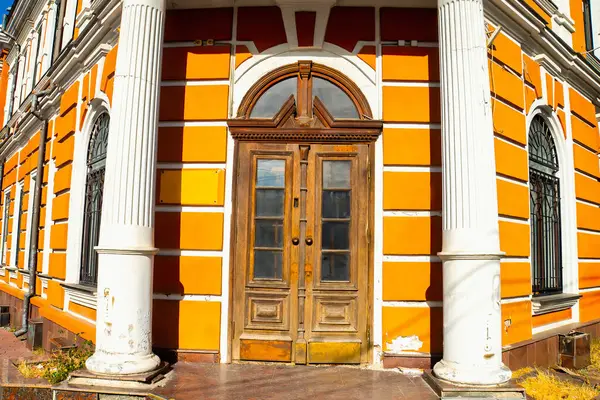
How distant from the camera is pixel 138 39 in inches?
212

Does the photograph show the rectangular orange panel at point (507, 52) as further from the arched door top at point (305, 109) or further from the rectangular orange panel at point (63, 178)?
the rectangular orange panel at point (63, 178)

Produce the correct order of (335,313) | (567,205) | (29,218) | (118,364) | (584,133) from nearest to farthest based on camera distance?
(118,364) → (335,313) → (567,205) → (584,133) → (29,218)

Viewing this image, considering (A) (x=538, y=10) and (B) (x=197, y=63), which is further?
(A) (x=538, y=10)

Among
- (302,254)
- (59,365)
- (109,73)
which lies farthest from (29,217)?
(302,254)

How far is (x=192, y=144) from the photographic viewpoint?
5.97 meters

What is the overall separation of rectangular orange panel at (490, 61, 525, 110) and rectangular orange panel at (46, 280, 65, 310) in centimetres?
752

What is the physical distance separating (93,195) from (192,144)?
107 inches

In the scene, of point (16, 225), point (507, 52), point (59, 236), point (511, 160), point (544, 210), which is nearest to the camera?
point (511, 160)

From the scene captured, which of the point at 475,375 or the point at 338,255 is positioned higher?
the point at 338,255

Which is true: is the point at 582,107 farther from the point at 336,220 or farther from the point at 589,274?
the point at 336,220

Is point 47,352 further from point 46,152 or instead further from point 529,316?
point 529,316

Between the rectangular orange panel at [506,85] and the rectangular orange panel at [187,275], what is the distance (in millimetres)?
4220

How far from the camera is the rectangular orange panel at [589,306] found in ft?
25.7

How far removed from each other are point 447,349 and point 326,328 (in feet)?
4.70
